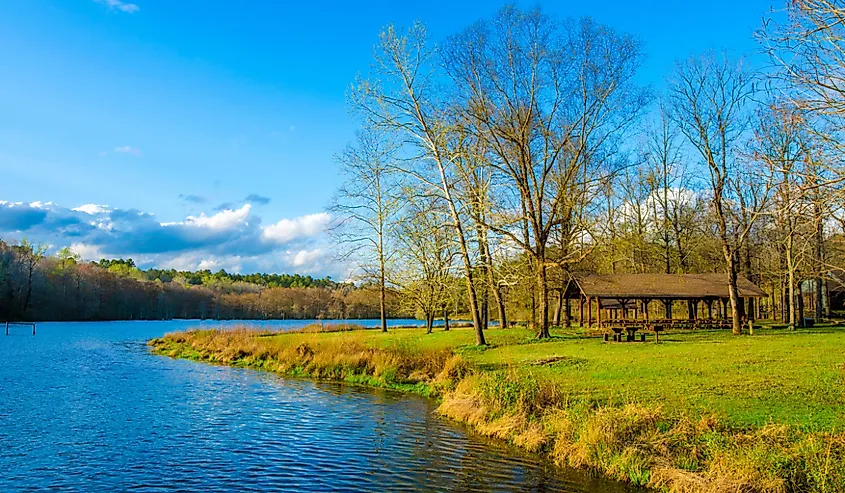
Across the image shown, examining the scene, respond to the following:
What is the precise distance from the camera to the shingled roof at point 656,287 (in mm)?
35906

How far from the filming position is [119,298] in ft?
337

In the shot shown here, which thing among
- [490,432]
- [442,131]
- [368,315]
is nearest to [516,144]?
[442,131]

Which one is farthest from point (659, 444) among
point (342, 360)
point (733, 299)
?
point (733, 299)

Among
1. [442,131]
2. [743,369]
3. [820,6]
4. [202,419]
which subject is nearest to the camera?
[820,6]

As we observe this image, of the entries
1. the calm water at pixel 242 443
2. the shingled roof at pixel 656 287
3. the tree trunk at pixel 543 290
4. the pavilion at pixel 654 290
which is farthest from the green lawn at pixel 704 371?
the shingled roof at pixel 656 287

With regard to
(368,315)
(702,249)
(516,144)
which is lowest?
(368,315)

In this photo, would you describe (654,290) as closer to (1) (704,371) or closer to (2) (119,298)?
(1) (704,371)

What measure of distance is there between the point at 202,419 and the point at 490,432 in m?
7.26

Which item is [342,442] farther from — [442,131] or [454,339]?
[454,339]

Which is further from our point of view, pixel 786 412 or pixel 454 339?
pixel 454 339

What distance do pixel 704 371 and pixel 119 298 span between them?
104 meters

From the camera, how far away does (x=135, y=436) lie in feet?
43.5

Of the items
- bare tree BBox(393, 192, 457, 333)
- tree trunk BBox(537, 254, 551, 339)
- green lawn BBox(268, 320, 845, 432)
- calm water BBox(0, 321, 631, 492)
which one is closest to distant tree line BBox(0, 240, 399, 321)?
bare tree BBox(393, 192, 457, 333)

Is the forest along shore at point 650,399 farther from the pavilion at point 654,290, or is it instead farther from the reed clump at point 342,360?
the pavilion at point 654,290
